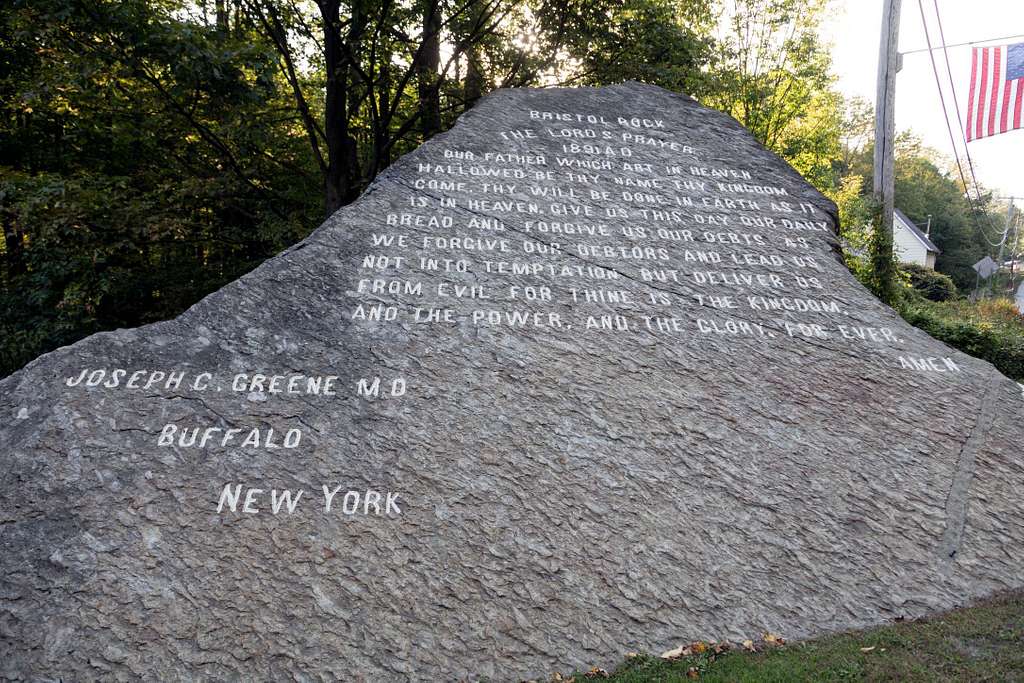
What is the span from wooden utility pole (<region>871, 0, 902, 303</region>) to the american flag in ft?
3.53

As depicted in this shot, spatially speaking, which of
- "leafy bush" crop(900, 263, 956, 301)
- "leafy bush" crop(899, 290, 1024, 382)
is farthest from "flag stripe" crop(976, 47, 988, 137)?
"leafy bush" crop(900, 263, 956, 301)

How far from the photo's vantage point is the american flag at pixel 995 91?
988 cm

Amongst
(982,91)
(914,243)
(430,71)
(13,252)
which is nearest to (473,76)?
(430,71)

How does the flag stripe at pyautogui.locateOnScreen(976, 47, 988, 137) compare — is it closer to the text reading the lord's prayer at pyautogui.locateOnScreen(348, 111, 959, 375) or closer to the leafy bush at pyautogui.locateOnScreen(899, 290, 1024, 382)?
the leafy bush at pyautogui.locateOnScreen(899, 290, 1024, 382)

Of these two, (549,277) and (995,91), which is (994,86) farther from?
(549,277)

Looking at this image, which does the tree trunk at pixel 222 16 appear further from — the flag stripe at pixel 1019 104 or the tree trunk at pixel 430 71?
the flag stripe at pixel 1019 104

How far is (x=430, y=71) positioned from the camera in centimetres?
979

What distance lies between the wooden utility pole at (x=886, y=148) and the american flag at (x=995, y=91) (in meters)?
1.08

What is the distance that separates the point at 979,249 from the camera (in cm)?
4275

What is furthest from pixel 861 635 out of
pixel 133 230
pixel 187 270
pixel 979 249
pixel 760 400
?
pixel 979 249

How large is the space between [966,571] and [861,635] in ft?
2.56

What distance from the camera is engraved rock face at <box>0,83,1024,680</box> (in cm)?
290

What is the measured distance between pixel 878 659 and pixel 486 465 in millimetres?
1929

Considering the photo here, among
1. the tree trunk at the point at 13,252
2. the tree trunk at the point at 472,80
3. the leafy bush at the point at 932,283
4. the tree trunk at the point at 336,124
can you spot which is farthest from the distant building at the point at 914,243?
the tree trunk at the point at 13,252
